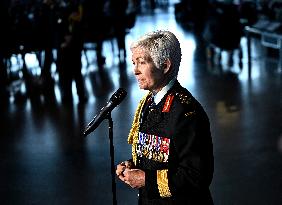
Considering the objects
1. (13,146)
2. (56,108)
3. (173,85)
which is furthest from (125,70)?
(173,85)

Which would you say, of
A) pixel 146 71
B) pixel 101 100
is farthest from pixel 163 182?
pixel 101 100

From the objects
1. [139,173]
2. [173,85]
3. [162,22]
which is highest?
[173,85]

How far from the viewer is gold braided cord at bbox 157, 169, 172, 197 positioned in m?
2.42

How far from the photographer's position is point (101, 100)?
830 centimetres

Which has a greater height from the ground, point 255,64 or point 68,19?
point 68,19

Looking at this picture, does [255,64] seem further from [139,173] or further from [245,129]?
[139,173]

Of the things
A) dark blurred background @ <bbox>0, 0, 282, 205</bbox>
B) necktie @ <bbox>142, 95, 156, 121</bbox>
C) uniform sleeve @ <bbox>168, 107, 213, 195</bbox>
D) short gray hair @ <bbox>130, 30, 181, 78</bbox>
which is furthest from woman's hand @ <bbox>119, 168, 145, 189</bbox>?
dark blurred background @ <bbox>0, 0, 282, 205</bbox>

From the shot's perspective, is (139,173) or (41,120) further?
(41,120)

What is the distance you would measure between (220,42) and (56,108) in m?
3.47

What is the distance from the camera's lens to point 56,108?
26.8ft

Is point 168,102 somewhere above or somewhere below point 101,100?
above

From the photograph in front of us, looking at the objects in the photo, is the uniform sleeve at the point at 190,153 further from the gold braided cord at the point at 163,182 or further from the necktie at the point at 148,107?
the necktie at the point at 148,107

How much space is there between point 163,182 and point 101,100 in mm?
5924

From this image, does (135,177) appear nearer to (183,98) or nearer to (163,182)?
(163,182)
